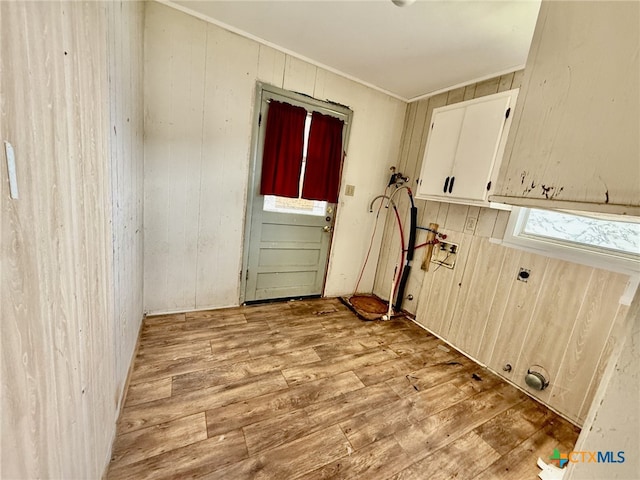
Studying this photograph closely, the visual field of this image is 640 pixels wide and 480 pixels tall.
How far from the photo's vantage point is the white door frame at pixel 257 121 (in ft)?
7.91

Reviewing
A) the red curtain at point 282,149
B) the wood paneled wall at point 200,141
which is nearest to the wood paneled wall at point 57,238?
the wood paneled wall at point 200,141

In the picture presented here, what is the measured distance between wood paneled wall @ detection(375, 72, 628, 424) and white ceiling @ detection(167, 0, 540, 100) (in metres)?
0.37

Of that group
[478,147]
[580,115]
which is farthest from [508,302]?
[580,115]

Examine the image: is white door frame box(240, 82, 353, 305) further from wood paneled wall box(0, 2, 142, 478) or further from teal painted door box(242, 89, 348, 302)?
wood paneled wall box(0, 2, 142, 478)

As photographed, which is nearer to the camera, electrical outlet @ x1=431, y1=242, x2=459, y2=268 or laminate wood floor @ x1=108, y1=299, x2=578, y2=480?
laminate wood floor @ x1=108, y1=299, x2=578, y2=480

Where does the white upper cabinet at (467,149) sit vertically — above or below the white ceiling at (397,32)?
below

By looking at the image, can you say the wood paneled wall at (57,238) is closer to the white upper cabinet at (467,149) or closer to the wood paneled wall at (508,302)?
the white upper cabinet at (467,149)

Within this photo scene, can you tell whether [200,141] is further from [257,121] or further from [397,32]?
[397,32]

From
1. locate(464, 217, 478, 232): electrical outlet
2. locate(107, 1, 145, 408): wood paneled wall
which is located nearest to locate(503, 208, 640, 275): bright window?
locate(464, 217, 478, 232): electrical outlet

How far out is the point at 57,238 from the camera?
24.8 inches

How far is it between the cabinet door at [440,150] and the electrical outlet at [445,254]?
0.59 meters

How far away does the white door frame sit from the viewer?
7.91 feet

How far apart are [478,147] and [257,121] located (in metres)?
2.04

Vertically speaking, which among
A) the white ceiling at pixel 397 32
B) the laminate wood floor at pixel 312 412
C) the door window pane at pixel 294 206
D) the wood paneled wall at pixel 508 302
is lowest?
the laminate wood floor at pixel 312 412
